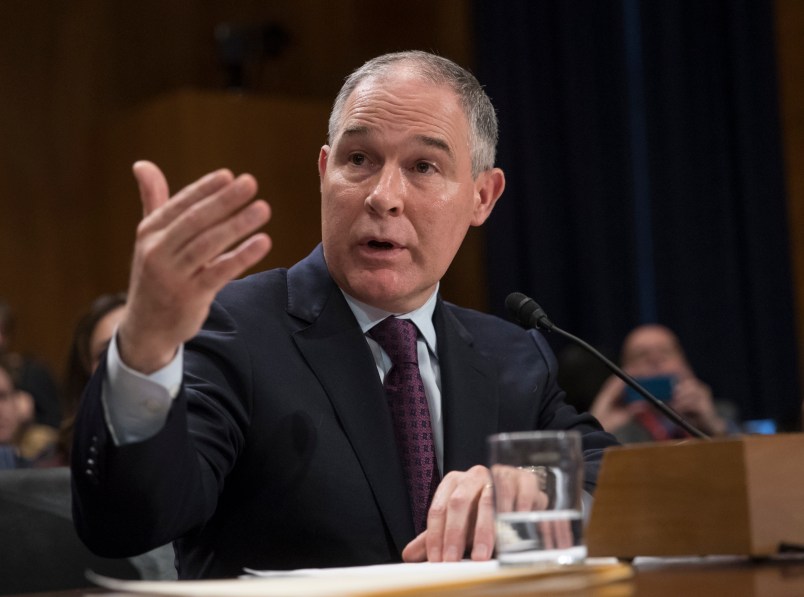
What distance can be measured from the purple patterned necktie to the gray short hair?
350 mm

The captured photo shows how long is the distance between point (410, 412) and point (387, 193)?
1.13 feet

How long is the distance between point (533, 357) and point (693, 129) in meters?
3.90

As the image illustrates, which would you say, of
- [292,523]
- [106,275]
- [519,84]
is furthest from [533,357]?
[106,275]

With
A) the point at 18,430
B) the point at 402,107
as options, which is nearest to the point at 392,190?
the point at 402,107

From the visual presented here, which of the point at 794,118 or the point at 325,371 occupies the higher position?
the point at 794,118

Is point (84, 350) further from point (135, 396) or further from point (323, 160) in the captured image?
point (135, 396)

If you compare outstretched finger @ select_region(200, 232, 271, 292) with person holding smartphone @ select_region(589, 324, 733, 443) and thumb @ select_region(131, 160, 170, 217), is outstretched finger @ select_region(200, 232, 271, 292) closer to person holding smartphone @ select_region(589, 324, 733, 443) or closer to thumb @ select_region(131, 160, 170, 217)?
thumb @ select_region(131, 160, 170, 217)

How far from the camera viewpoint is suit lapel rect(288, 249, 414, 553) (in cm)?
176

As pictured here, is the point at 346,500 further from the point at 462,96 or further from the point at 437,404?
the point at 462,96

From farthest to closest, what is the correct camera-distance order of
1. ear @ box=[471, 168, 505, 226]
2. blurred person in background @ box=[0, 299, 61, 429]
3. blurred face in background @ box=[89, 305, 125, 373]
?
blurred person in background @ box=[0, 299, 61, 429], blurred face in background @ box=[89, 305, 125, 373], ear @ box=[471, 168, 505, 226]

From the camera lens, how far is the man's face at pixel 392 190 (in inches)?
75.1

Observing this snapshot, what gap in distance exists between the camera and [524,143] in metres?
6.23

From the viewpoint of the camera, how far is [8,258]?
6.40 m

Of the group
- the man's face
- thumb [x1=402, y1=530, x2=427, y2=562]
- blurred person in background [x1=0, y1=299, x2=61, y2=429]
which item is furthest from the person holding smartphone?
thumb [x1=402, y1=530, x2=427, y2=562]
